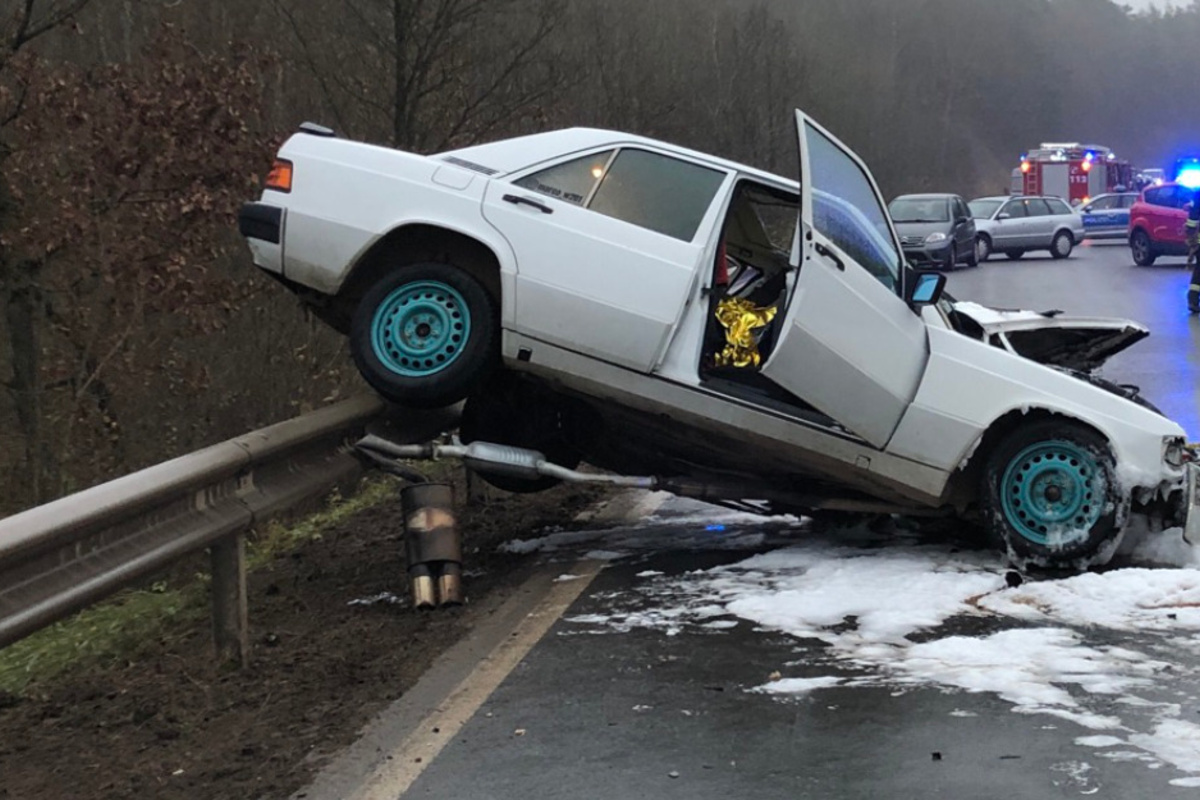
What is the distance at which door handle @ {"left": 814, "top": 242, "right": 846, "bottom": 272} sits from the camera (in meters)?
5.83

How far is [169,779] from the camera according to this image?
12.8ft

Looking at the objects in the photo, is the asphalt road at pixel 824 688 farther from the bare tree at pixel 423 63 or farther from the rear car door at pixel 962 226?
the rear car door at pixel 962 226

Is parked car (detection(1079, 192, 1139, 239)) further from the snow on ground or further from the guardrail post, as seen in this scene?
the guardrail post

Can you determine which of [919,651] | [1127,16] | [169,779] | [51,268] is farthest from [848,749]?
[1127,16]

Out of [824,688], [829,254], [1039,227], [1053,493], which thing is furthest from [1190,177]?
[824,688]

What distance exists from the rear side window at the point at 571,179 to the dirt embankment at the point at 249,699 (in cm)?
182

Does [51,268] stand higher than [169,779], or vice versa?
[51,268]

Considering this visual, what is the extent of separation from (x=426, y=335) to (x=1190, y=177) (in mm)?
18460

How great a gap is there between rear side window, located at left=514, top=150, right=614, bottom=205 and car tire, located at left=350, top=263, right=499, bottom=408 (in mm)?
543

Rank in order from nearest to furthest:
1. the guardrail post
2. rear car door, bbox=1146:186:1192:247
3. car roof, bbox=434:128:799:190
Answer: the guardrail post → car roof, bbox=434:128:799:190 → rear car door, bbox=1146:186:1192:247

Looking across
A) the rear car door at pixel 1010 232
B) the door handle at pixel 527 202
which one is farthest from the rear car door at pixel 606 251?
the rear car door at pixel 1010 232

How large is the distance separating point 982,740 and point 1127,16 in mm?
162114

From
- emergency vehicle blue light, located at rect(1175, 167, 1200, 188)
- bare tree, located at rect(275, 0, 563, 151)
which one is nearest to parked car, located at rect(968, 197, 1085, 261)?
emergency vehicle blue light, located at rect(1175, 167, 1200, 188)

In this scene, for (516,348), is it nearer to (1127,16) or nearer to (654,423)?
(654,423)
